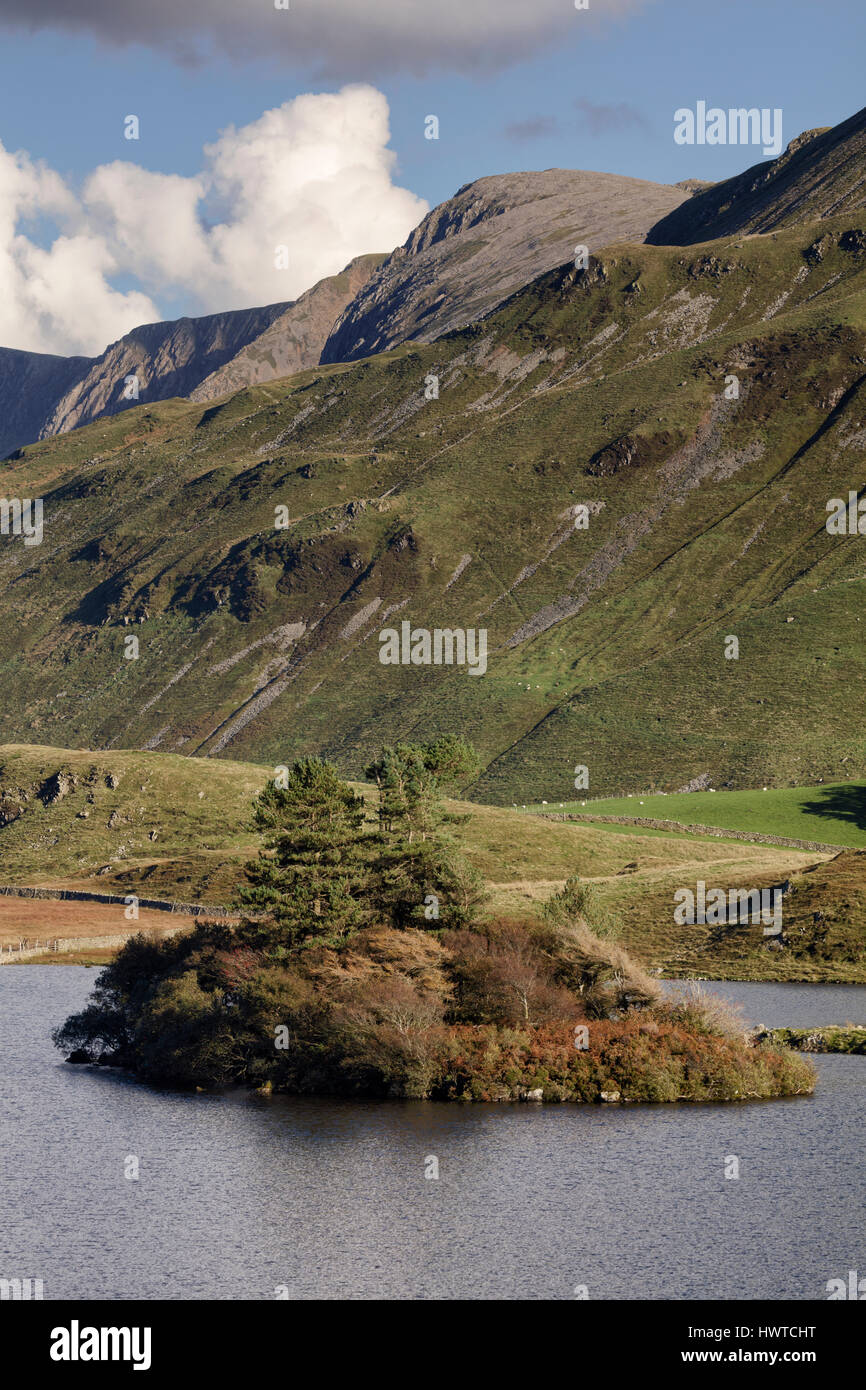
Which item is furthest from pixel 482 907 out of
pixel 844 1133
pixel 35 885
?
pixel 35 885

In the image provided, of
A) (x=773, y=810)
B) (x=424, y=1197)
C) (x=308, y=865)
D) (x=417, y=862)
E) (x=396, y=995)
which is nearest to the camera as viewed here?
(x=424, y=1197)

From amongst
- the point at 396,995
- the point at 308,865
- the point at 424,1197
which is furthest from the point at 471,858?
the point at 424,1197

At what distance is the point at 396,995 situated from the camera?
5906 centimetres

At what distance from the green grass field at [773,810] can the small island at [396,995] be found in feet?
256

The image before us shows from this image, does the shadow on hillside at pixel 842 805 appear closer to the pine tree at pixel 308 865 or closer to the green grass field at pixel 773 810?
the green grass field at pixel 773 810

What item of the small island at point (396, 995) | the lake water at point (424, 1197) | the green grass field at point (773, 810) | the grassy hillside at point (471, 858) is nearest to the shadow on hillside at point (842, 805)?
the green grass field at point (773, 810)

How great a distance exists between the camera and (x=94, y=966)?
100438 millimetres

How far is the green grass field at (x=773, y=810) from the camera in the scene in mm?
142625

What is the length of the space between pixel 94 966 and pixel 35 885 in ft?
145

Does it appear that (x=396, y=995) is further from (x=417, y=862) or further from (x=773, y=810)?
(x=773, y=810)

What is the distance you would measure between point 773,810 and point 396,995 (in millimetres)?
101014

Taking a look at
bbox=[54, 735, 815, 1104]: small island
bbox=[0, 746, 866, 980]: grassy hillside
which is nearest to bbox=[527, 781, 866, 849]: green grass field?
bbox=[0, 746, 866, 980]: grassy hillside
